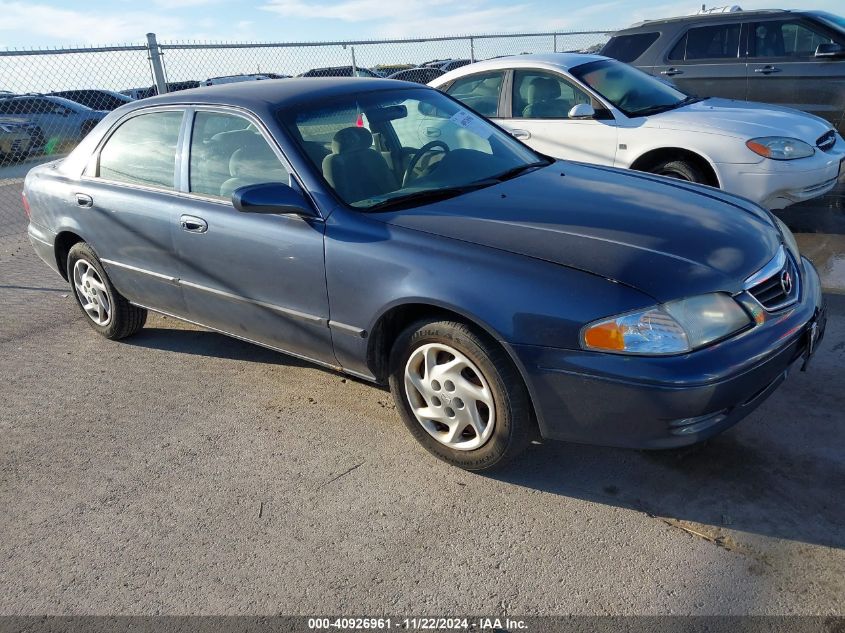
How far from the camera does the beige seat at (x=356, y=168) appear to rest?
3.38 metres

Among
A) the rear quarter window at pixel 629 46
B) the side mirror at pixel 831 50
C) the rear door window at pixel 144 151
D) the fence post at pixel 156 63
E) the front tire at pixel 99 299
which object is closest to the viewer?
the rear door window at pixel 144 151

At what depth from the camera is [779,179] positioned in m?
5.68

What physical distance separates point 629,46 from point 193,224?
7051 mm

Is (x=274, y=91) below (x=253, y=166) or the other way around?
the other way around

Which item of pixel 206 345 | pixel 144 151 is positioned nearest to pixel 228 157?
pixel 144 151

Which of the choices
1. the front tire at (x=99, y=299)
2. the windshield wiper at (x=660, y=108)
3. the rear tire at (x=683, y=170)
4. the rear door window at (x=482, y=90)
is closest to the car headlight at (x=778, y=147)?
the rear tire at (x=683, y=170)

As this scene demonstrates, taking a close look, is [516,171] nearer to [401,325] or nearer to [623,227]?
[623,227]

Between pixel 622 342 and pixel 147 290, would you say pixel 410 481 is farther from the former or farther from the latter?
pixel 147 290

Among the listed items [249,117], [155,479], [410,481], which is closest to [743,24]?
[249,117]

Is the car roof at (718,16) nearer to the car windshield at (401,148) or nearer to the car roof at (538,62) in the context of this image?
the car roof at (538,62)

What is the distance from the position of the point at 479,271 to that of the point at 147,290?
241 cm

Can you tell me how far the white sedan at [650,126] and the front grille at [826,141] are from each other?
0.04ft

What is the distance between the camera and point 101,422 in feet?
12.7

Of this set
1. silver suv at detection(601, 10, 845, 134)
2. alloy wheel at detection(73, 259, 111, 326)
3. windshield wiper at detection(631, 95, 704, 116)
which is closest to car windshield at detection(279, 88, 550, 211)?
alloy wheel at detection(73, 259, 111, 326)
